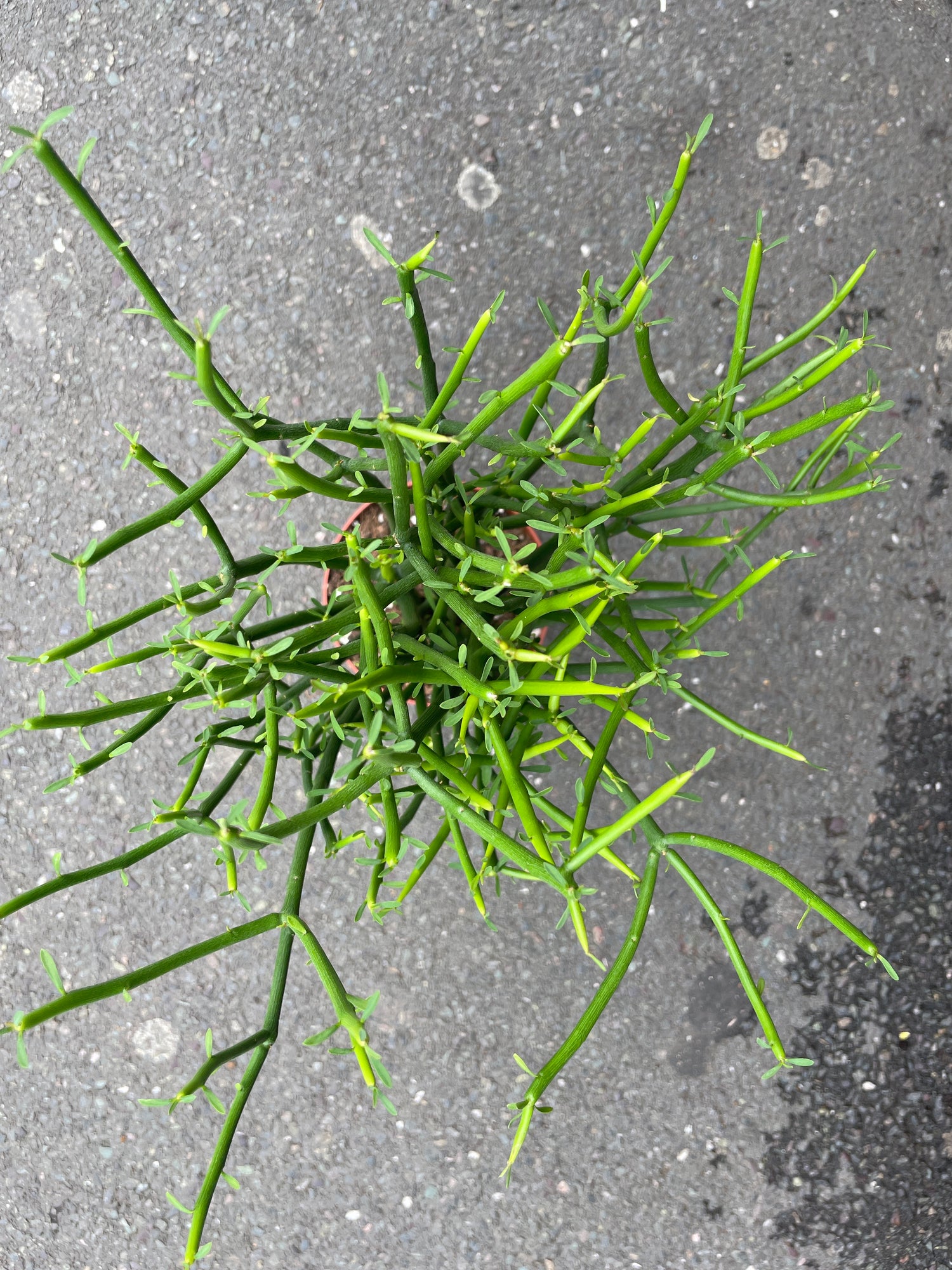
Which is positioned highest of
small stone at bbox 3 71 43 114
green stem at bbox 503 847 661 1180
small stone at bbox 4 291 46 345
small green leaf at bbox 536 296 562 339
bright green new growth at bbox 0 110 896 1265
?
small stone at bbox 3 71 43 114

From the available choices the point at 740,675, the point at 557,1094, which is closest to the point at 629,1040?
the point at 557,1094

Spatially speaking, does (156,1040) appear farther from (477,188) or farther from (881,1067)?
(477,188)

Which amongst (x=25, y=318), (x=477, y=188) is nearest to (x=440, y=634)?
(x=477, y=188)

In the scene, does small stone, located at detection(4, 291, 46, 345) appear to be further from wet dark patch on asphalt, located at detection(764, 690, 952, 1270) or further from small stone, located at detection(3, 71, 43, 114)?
wet dark patch on asphalt, located at detection(764, 690, 952, 1270)

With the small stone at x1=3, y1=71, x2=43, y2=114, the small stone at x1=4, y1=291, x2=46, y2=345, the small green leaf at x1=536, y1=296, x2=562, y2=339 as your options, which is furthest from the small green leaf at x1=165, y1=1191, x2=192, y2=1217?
the small stone at x1=3, y1=71, x2=43, y2=114

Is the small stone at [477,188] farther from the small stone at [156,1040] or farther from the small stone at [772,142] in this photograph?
the small stone at [156,1040]

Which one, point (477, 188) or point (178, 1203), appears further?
point (477, 188)
